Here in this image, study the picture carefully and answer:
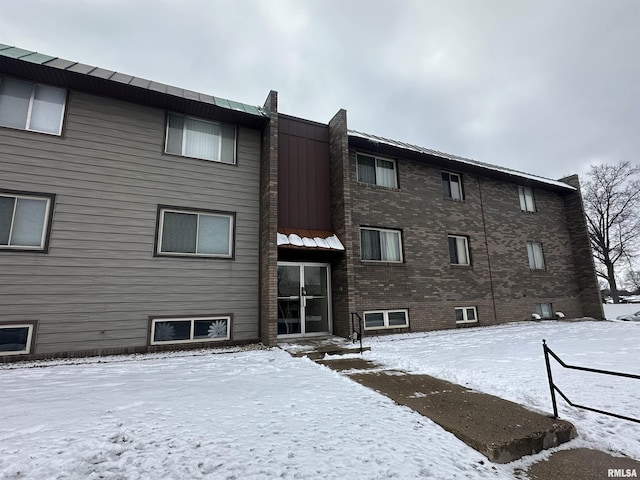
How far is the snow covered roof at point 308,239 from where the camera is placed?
8461 mm

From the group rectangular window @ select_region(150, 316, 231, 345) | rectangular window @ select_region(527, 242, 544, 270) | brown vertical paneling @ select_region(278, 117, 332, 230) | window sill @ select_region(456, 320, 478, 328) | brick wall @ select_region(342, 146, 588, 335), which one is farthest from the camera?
rectangular window @ select_region(527, 242, 544, 270)

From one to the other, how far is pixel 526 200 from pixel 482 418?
49.8 ft

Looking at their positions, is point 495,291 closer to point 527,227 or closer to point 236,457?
point 527,227

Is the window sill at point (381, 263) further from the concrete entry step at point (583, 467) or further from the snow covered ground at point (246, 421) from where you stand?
the concrete entry step at point (583, 467)

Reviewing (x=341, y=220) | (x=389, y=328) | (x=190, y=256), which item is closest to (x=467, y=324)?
(x=389, y=328)

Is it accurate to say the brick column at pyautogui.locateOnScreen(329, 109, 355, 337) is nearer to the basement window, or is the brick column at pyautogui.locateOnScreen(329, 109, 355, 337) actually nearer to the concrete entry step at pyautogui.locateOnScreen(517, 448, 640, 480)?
the basement window

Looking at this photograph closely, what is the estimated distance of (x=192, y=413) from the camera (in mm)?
3297

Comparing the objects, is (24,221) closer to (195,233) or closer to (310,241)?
(195,233)

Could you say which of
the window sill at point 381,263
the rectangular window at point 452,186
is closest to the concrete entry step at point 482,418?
the window sill at point 381,263

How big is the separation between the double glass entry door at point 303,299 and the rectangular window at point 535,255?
36.0 feet

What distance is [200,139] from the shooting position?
8.56 m

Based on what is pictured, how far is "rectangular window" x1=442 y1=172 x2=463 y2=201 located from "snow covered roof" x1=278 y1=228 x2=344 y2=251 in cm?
610

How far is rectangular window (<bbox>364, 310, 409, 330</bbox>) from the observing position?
384 inches

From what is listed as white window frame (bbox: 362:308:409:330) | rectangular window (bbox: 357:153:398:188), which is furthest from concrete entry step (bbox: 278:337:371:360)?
rectangular window (bbox: 357:153:398:188)
